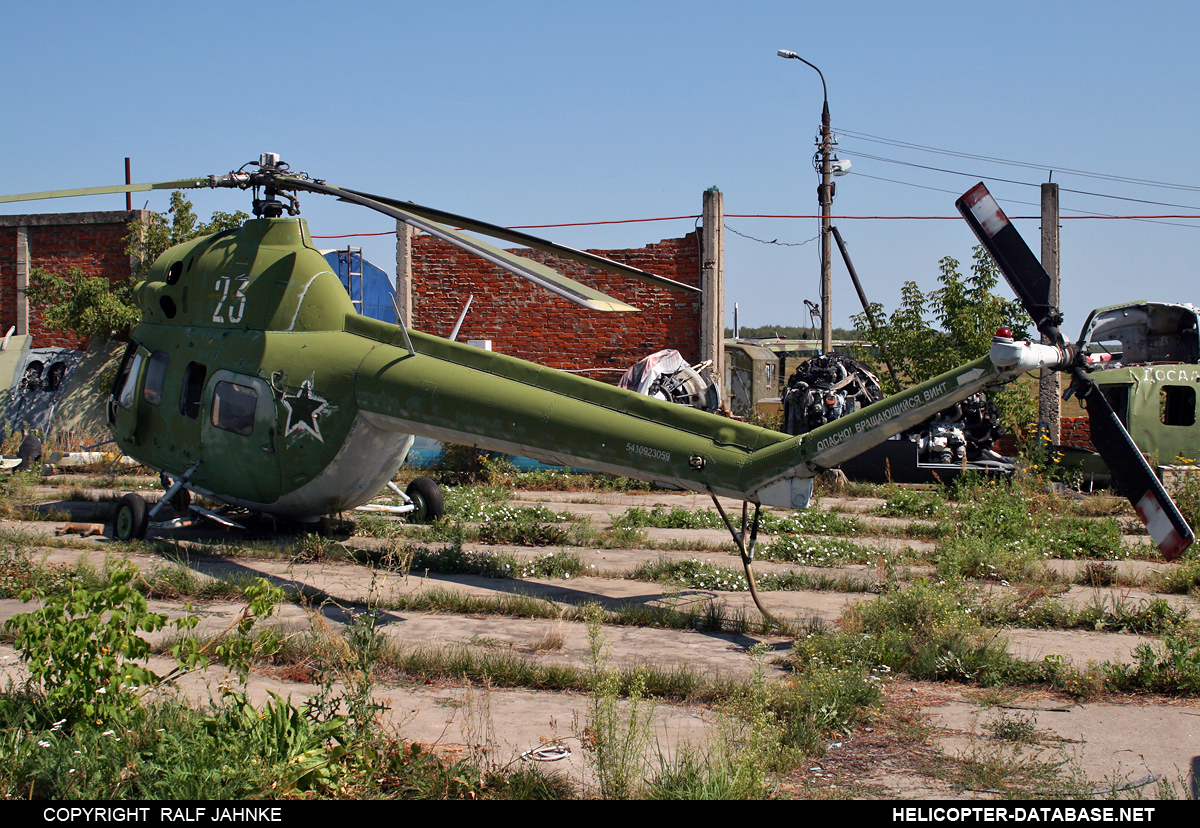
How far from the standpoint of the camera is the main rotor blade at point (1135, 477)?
19.5 feet

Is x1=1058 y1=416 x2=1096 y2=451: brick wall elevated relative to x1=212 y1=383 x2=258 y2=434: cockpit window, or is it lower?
lower

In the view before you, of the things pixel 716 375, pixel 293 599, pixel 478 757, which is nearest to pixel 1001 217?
pixel 478 757

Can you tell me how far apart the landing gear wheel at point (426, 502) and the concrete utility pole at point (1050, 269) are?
12.0 meters

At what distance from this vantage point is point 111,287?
20.2 m

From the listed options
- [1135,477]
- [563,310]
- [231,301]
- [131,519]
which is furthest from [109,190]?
→ [563,310]

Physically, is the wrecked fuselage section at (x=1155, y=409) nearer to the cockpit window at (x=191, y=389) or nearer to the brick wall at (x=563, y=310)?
the brick wall at (x=563, y=310)

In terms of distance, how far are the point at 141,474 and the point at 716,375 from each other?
10.6 m

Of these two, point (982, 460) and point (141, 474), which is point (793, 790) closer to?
point (982, 460)

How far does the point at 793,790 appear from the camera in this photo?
434 cm

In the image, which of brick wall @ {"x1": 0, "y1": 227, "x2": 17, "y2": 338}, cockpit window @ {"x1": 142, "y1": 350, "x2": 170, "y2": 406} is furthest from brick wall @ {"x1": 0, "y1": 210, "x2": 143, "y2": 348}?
cockpit window @ {"x1": 142, "y1": 350, "x2": 170, "y2": 406}

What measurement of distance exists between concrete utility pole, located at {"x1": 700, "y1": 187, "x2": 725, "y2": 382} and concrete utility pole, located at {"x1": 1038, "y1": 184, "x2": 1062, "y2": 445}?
6.06m

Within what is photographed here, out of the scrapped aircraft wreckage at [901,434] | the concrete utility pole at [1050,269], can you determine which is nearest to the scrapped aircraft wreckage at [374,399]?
the scrapped aircraft wreckage at [901,434]

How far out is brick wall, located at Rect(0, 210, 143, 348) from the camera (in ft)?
66.8

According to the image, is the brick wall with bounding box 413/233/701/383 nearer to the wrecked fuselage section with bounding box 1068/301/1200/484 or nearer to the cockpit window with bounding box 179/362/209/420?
the wrecked fuselage section with bounding box 1068/301/1200/484
